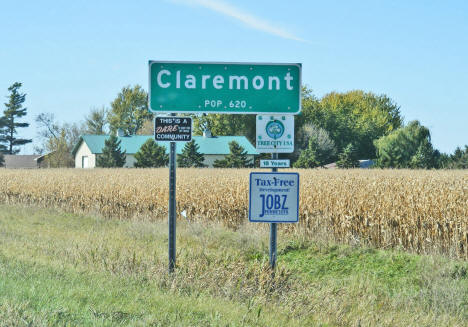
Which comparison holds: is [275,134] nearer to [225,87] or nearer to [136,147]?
[225,87]

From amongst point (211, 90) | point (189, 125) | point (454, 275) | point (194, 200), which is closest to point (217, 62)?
point (211, 90)

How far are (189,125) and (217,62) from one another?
1.02 meters

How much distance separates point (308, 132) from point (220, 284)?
76.7 metres

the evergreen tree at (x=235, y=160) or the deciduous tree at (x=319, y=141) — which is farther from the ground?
the deciduous tree at (x=319, y=141)

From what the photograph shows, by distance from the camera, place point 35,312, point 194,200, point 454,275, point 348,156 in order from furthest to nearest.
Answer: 1. point 348,156
2. point 194,200
3. point 454,275
4. point 35,312

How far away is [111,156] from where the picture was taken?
68.8 metres

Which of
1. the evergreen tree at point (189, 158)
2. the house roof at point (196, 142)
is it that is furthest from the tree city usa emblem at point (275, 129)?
the house roof at point (196, 142)

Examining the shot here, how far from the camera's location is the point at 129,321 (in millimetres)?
5387

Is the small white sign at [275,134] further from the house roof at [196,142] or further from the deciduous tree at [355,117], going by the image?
the deciduous tree at [355,117]

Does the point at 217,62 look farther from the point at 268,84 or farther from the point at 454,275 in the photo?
the point at 454,275

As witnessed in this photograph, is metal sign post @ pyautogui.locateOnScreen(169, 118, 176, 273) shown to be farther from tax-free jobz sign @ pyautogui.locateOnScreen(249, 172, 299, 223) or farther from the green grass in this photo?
tax-free jobz sign @ pyautogui.locateOnScreen(249, 172, 299, 223)

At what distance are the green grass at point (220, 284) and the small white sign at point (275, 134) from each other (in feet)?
5.98

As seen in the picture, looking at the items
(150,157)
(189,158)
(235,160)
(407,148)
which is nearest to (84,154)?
(150,157)

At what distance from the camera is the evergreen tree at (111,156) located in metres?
68.7
